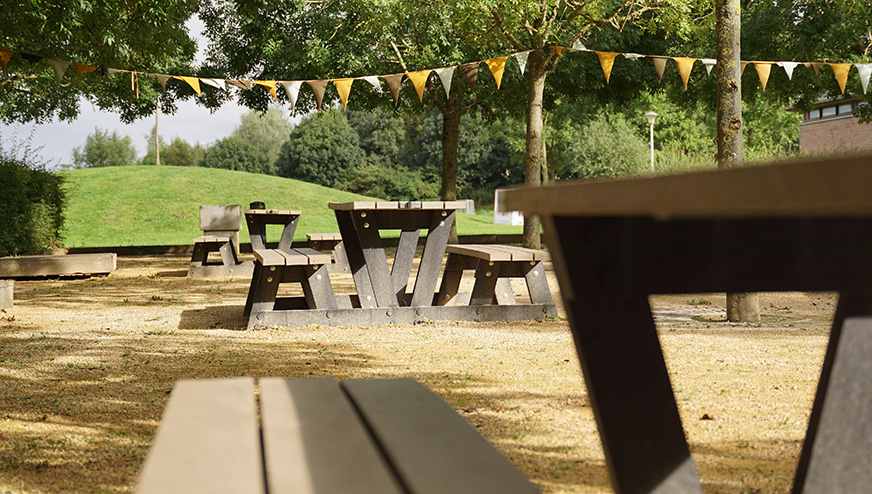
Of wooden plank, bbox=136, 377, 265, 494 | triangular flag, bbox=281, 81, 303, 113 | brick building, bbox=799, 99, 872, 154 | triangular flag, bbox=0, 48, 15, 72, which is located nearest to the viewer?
wooden plank, bbox=136, 377, 265, 494

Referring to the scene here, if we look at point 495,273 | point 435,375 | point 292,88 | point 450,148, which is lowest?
point 435,375

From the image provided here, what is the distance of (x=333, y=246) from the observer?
1137cm

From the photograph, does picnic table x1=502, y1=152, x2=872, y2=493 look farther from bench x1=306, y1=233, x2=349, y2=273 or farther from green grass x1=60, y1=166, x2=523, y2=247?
green grass x1=60, y1=166, x2=523, y2=247

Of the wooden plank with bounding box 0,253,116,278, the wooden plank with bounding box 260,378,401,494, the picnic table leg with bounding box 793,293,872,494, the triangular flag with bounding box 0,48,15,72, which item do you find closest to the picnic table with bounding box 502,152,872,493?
the picnic table leg with bounding box 793,293,872,494

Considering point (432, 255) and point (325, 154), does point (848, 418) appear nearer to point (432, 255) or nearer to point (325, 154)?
point (432, 255)

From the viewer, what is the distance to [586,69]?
53.3 feet

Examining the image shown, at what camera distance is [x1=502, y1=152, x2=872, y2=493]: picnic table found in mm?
1090

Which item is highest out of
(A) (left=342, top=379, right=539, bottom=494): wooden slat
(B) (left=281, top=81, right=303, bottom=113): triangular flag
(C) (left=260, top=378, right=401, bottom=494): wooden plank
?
(B) (left=281, top=81, right=303, bottom=113): triangular flag

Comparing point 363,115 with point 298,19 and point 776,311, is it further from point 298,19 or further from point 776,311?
point 776,311

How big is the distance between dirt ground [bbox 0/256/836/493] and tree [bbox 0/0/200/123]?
441 centimetres

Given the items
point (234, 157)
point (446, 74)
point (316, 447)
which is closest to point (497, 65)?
point (446, 74)

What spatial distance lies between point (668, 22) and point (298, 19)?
29.0ft

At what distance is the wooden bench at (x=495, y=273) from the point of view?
5977mm

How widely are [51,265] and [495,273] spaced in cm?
756
